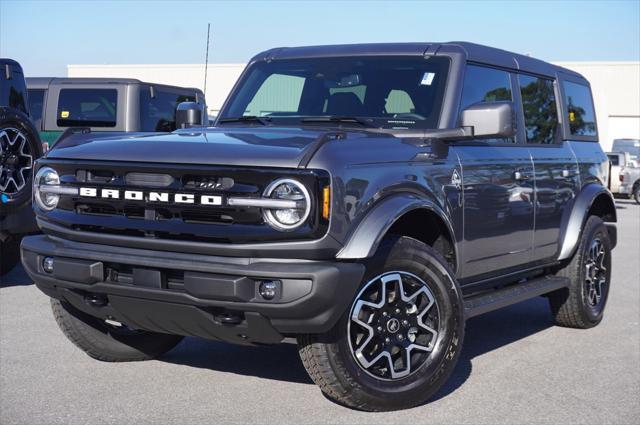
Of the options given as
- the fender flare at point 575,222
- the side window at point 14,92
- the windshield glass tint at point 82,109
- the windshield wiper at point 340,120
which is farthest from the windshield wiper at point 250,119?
the windshield glass tint at point 82,109

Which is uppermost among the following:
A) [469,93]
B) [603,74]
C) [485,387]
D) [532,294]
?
[603,74]

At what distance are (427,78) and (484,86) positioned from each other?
1.80ft

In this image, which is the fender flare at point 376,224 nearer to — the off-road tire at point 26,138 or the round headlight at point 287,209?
the round headlight at point 287,209

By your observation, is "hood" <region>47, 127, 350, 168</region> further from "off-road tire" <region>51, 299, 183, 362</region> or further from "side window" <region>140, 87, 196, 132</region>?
"side window" <region>140, 87, 196, 132</region>

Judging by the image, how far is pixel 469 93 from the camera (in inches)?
235

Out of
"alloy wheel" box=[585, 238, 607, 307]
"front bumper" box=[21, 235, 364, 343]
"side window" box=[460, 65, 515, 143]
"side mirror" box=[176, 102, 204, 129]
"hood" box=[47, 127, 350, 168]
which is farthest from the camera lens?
"alloy wheel" box=[585, 238, 607, 307]

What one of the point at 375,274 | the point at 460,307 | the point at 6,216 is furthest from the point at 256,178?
the point at 6,216

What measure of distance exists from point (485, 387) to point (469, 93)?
1.83 meters

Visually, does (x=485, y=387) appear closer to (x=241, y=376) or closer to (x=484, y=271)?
(x=484, y=271)

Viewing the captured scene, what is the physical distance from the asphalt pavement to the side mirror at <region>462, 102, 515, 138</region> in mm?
1455

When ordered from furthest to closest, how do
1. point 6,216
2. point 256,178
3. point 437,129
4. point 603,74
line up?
1. point 603,74
2. point 6,216
3. point 437,129
4. point 256,178

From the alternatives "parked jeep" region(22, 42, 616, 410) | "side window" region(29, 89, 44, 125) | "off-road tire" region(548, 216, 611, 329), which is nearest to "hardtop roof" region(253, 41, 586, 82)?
"parked jeep" region(22, 42, 616, 410)

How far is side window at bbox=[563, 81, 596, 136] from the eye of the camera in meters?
7.75

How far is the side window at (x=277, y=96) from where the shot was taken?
6100 millimetres
